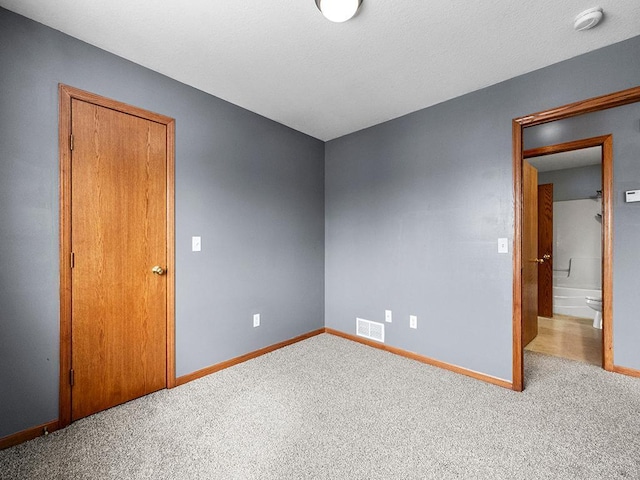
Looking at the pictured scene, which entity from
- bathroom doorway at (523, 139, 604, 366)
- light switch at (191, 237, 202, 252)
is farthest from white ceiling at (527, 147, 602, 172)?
light switch at (191, 237, 202, 252)

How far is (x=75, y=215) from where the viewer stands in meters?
1.81

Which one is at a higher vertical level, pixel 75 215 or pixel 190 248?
pixel 75 215

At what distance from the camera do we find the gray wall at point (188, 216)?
1606 mm

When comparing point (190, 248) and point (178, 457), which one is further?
point (190, 248)

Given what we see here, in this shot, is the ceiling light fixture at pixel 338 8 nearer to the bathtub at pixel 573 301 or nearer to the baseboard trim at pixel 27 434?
the baseboard trim at pixel 27 434

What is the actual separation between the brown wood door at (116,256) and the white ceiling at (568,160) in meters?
4.73

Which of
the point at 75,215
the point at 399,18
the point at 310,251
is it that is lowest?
the point at 310,251

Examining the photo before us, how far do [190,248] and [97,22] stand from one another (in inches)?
Answer: 60.0

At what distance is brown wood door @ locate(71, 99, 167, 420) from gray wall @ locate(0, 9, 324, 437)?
114mm

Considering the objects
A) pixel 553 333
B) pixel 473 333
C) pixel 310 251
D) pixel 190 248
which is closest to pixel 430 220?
pixel 473 333

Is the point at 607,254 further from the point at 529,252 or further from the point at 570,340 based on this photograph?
the point at 570,340

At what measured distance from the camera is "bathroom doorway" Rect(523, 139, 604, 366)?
4328mm

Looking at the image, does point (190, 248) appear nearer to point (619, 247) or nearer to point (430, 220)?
point (430, 220)

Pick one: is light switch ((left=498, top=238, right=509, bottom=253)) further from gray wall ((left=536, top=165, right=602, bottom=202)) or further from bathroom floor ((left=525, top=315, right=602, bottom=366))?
gray wall ((left=536, top=165, right=602, bottom=202))
